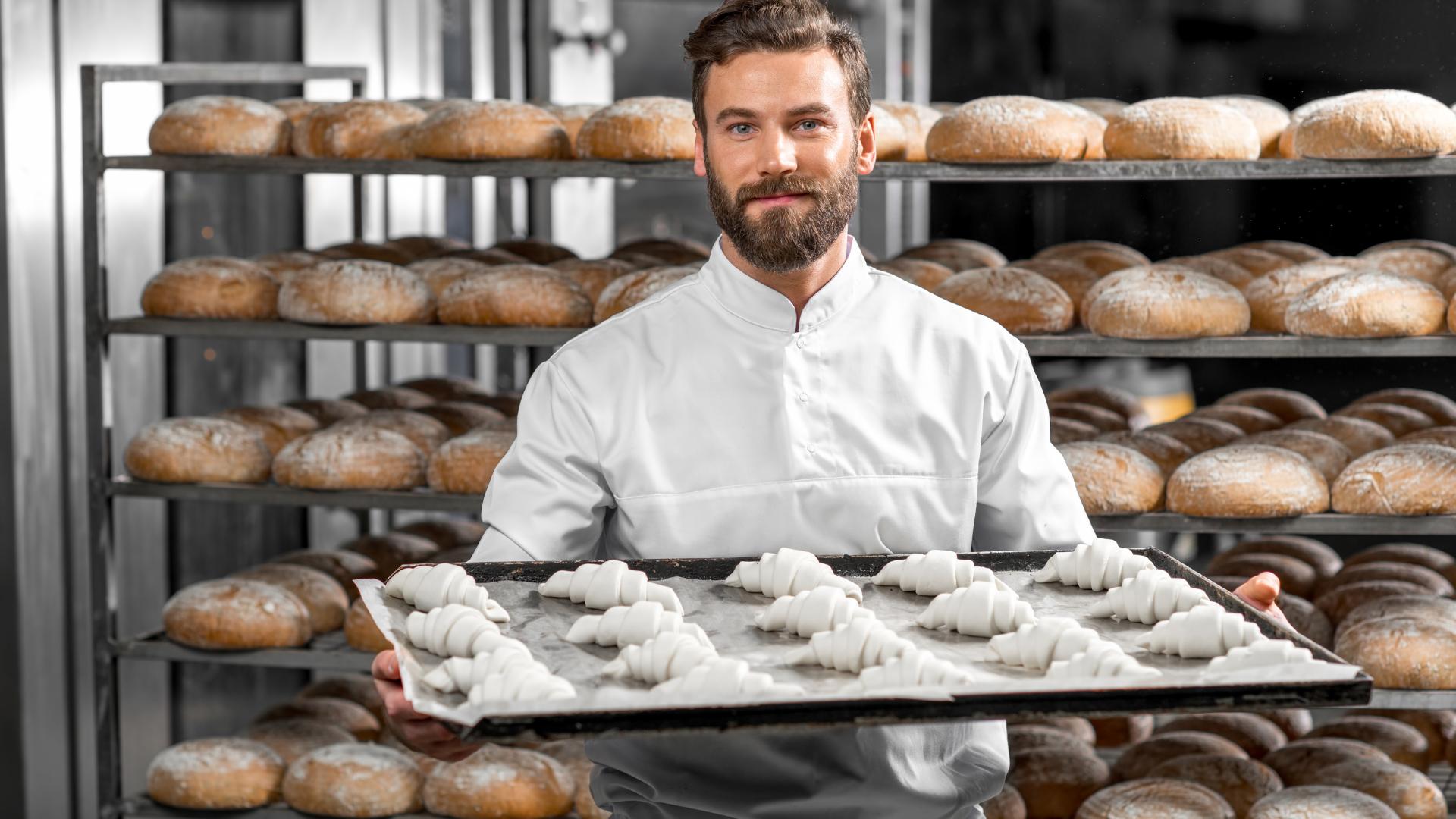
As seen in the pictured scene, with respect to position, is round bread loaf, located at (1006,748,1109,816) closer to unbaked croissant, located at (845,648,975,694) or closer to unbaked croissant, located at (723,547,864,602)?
unbaked croissant, located at (723,547,864,602)

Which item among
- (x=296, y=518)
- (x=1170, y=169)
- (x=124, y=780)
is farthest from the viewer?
(x=296, y=518)

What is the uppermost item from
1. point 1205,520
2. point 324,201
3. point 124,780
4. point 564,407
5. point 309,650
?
point 324,201

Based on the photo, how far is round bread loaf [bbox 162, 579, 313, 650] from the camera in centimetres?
323

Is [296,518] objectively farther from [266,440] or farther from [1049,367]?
[1049,367]

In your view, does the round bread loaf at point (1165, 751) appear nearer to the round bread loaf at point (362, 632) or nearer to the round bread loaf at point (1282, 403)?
the round bread loaf at point (1282, 403)

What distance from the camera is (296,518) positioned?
4359 mm

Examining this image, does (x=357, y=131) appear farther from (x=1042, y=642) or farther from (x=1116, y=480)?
(x=1042, y=642)

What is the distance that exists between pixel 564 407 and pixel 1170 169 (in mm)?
1395

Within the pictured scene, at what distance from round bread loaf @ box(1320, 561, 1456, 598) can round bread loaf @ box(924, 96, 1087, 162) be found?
3.43 feet

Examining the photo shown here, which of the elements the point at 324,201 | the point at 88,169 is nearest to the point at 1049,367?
the point at 324,201

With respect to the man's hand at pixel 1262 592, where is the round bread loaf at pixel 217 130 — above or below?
above

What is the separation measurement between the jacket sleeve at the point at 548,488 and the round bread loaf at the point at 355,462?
Answer: 1.31 m

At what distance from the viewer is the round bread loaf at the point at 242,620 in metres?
3.23

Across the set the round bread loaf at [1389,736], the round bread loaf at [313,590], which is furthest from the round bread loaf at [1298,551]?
the round bread loaf at [313,590]
